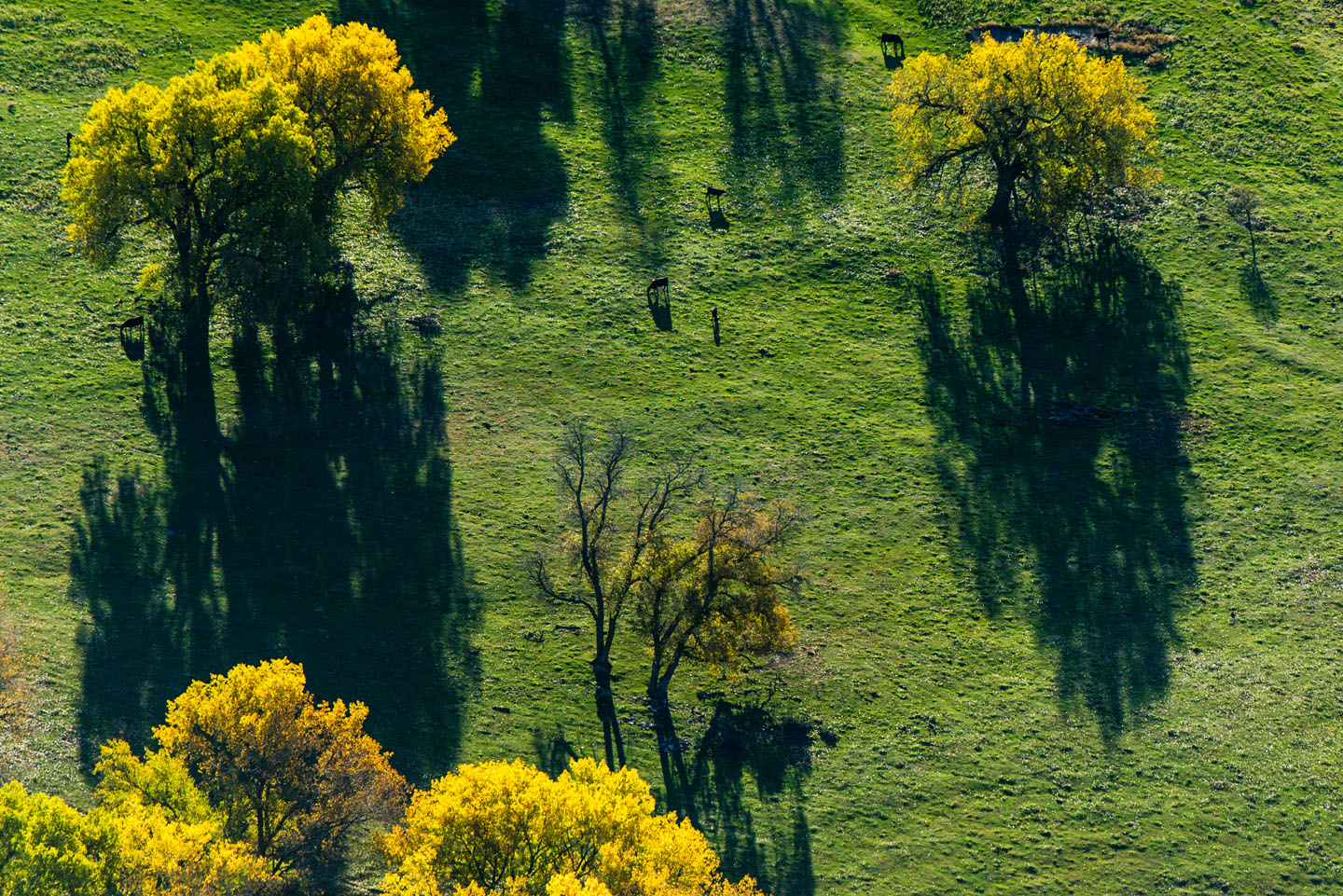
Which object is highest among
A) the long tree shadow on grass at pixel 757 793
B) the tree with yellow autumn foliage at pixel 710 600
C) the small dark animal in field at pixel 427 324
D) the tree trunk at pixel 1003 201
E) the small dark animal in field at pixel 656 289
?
the tree trunk at pixel 1003 201

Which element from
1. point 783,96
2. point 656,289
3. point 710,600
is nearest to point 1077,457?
point 710,600

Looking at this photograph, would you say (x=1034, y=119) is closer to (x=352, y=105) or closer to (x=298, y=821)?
(x=352, y=105)

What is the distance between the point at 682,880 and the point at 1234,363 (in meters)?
44.8

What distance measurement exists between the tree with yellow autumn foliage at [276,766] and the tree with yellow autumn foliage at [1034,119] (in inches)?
1898

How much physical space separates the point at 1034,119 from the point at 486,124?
3518 cm

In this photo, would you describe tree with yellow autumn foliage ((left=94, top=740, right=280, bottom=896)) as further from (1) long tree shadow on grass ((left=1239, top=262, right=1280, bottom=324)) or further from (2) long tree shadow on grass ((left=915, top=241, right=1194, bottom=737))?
(1) long tree shadow on grass ((left=1239, top=262, right=1280, bottom=324))

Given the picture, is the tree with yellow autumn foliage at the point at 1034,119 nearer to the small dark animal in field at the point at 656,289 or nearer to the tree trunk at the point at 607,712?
the small dark animal in field at the point at 656,289

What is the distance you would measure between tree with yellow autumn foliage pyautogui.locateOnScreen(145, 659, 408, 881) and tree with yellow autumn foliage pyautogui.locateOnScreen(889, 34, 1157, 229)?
48.2 m

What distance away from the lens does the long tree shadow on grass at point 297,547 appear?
51469 mm

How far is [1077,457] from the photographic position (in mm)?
64312

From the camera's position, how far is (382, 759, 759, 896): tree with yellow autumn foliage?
1649 inches

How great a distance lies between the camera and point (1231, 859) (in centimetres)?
4791

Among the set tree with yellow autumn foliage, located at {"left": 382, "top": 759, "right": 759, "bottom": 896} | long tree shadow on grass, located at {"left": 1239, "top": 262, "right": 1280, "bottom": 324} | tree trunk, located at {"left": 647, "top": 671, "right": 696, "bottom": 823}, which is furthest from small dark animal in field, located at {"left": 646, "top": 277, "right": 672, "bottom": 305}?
tree with yellow autumn foliage, located at {"left": 382, "top": 759, "right": 759, "bottom": 896}

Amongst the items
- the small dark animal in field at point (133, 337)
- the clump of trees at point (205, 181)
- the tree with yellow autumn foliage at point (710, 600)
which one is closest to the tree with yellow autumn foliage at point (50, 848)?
the tree with yellow autumn foliage at point (710, 600)
